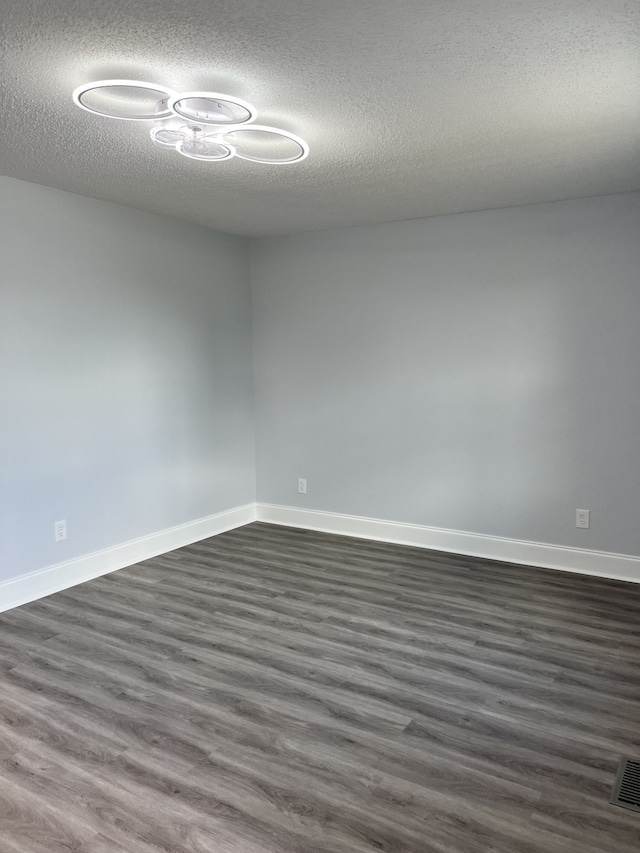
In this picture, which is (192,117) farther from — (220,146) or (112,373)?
(112,373)

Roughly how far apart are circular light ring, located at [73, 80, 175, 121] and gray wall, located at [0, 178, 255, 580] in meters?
1.41

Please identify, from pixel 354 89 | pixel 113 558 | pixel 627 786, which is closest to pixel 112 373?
pixel 113 558

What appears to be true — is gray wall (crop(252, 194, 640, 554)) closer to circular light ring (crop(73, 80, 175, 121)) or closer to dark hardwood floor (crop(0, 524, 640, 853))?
dark hardwood floor (crop(0, 524, 640, 853))

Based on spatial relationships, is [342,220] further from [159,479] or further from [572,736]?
[572,736]

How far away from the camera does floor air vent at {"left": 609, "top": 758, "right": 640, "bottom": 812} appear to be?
6.33 feet

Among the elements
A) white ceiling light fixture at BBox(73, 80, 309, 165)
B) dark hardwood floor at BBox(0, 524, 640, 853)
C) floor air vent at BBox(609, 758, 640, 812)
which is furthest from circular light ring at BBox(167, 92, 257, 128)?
floor air vent at BBox(609, 758, 640, 812)

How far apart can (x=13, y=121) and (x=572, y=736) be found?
10.4 ft

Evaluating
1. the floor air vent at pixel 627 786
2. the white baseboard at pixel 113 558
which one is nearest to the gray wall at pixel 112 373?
the white baseboard at pixel 113 558

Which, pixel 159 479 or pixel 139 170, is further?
pixel 159 479

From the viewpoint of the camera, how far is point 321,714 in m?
2.44

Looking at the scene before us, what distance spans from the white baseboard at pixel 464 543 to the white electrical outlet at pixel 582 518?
0.16m

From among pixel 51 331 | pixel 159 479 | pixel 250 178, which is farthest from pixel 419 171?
pixel 159 479

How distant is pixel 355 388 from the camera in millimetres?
4809

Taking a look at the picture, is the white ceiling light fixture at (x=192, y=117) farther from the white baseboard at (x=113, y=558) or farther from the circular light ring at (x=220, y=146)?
the white baseboard at (x=113, y=558)
